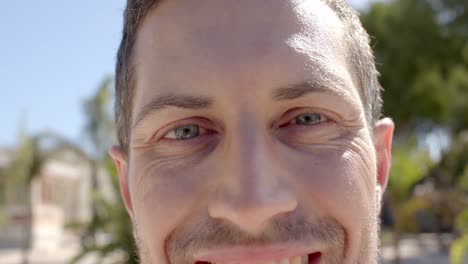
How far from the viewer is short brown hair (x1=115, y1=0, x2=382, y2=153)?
1.55 m

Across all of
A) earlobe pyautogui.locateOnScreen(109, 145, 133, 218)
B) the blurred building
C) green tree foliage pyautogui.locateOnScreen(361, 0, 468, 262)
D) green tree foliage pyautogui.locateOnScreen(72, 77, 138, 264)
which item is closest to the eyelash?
earlobe pyautogui.locateOnScreen(109, 145, 133, 218)

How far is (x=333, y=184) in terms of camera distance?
129 centimetres

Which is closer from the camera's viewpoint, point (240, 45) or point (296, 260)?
point (296, 260)

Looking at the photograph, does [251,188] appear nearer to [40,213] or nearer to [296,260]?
[296,260]

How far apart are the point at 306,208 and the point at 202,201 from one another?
24 cm

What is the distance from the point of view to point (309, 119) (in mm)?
1405

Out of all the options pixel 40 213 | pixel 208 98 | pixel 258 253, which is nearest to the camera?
pixel 258 253

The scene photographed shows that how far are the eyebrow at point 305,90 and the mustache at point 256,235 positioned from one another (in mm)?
281

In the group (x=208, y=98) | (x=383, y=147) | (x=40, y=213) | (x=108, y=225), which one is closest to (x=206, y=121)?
(x=208, y=98)

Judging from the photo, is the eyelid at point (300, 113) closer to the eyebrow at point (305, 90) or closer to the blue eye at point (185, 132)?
the eyebrow at point (305, 90)

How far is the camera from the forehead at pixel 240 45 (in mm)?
1333

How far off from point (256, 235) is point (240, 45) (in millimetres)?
450

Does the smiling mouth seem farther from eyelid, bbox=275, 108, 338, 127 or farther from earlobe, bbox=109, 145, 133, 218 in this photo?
earlobe, bbox=109, 145, 133, 218

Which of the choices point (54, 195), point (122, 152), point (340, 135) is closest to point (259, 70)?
point (340, 135)
